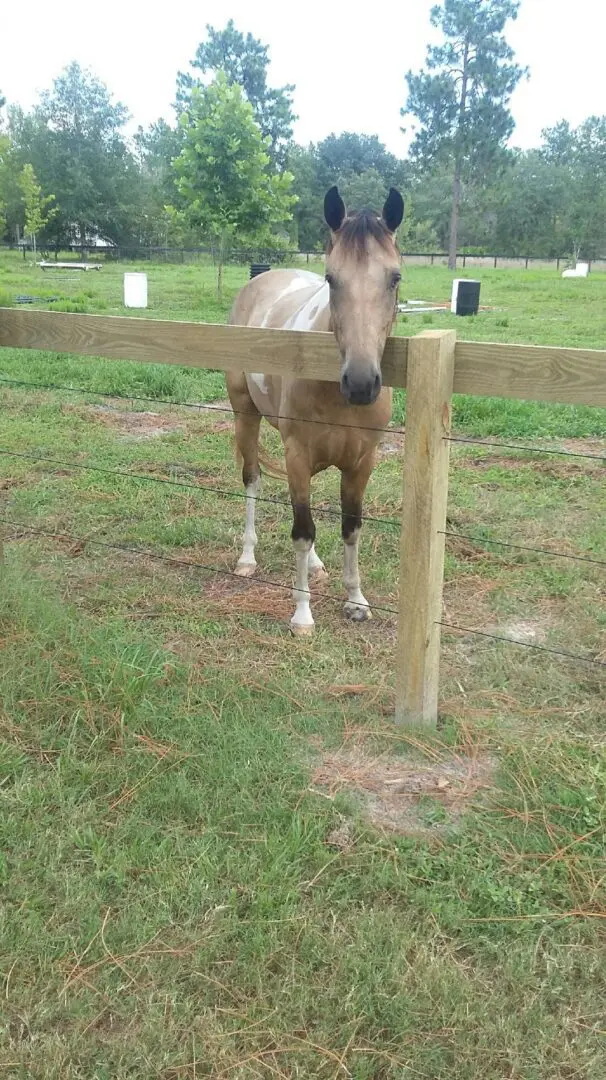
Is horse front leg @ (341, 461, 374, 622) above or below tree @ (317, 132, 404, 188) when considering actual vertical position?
below

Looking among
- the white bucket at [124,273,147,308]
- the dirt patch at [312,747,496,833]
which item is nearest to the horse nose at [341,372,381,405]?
the dirt patch at [312,747,496,833]

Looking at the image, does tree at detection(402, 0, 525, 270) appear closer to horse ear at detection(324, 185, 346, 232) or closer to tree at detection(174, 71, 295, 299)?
tree at detection(174, 71, 295, 299)

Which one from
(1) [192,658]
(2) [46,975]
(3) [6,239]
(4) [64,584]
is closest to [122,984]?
(2) [46,975]

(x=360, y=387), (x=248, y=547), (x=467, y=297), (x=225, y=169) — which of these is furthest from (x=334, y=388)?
(x=225, y=169)

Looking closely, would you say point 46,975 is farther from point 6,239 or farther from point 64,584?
point 6,239

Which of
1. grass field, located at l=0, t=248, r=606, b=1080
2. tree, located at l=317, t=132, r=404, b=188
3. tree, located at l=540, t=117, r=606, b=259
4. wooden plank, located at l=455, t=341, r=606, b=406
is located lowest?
grass field, located at l=0, t=248, r=606, b=1080

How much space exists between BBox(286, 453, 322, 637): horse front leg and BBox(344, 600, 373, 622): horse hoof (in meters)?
0.23

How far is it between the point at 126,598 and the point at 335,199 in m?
Result: 2.22

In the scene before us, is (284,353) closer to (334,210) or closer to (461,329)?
(334,210)

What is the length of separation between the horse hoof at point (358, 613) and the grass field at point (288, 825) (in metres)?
0.06

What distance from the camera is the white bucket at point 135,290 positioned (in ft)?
Answer: 55.1

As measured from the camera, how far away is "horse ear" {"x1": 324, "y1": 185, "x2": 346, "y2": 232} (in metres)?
3.00

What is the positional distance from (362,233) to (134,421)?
531 centimetres

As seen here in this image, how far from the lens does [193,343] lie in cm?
307
